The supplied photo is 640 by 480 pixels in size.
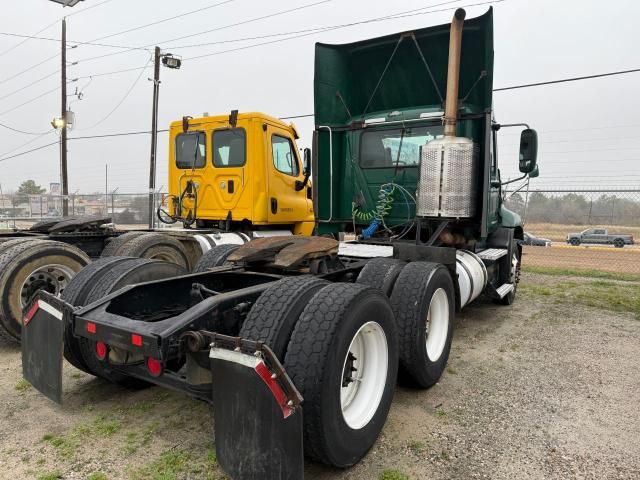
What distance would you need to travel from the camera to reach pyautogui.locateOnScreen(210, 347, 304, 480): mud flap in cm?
203

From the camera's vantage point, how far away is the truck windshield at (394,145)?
5.57 meters

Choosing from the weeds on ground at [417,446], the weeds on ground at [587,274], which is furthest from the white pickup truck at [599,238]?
the weeds on ground at [417,446]

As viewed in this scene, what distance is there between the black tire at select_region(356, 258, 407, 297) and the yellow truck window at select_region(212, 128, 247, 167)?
355cm

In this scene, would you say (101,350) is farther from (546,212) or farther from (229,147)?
(546,212)

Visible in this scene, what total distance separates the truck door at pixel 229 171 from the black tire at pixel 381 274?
333 cm

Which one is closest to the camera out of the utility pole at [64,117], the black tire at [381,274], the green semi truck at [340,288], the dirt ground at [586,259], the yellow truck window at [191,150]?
the green semi truck at [340,288]

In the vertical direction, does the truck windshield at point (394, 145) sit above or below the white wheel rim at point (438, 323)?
above

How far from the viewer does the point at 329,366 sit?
228 centimetres

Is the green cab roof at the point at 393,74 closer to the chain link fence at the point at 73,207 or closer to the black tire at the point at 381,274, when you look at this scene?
the black tire at the point at 381,274

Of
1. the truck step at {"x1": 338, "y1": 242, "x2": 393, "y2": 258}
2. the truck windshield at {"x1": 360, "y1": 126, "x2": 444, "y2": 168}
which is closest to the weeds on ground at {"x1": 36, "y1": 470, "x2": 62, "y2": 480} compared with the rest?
the truck step at {"x1": 338, "y1": 242, "x2": 393, "y2": 258}

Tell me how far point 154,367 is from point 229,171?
4813 mm

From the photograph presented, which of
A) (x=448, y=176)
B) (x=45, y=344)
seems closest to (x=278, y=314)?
(x=45, y=344)

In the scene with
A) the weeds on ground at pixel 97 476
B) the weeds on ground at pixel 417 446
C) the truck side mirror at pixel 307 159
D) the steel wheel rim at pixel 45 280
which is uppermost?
the truck side mirror at pixel 307 159

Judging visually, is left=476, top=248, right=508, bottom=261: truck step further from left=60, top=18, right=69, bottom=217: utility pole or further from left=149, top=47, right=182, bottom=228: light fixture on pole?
left=60, top=18, right=69, bottom=217: utility pole
